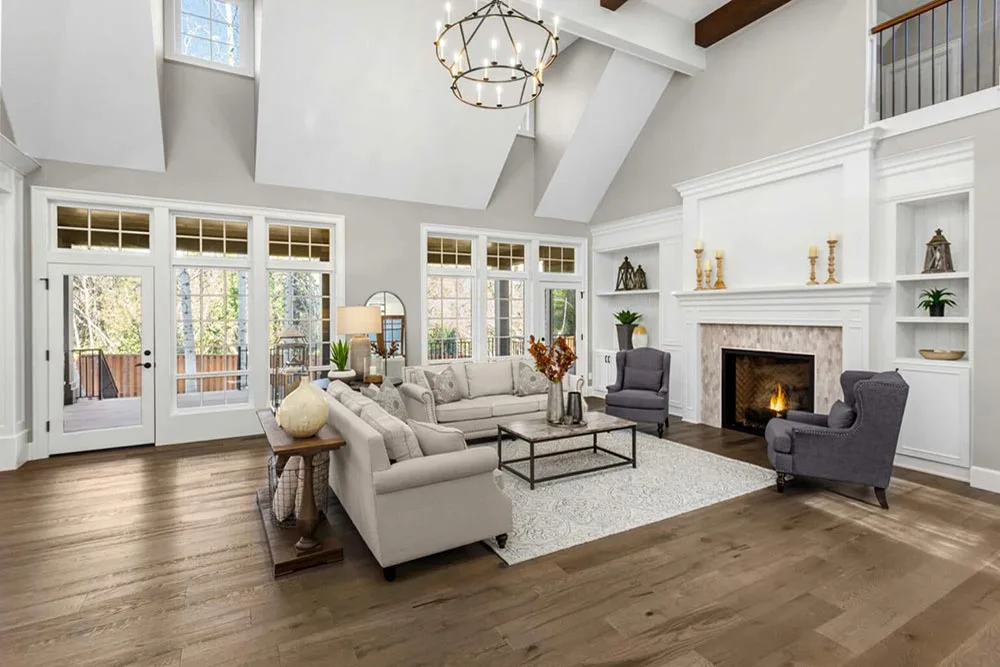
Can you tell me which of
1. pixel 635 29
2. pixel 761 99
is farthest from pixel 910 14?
pixel 635 29

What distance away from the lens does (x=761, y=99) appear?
A: 5.71 m

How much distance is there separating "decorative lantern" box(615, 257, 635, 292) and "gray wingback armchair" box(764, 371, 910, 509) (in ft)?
13.5

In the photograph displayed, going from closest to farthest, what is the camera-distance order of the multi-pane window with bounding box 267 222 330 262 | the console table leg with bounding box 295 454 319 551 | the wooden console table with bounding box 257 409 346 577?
the wooden console table with bounding box 257 409 346 577, the console table leg with bounding box 295 454 319 551, the multi-pane window with bounding box 267 222 330 262

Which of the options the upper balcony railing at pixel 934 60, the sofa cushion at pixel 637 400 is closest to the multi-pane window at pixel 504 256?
the sofa cushion at pixel 637 400

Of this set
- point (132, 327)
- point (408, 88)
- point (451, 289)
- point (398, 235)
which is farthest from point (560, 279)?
point (132, 327)

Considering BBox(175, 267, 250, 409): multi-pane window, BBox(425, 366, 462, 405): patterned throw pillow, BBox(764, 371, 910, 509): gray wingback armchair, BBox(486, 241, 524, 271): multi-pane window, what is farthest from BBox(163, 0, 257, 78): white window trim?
BBox(764, 371, 910, 509): gray wingback armchair

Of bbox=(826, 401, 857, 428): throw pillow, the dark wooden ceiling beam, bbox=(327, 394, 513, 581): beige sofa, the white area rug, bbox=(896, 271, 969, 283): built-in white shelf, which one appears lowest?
the white area rug

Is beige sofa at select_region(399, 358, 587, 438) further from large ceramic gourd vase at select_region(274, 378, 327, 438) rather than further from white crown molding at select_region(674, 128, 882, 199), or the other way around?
white crown molding at select_region(674, 128, 882, 199)

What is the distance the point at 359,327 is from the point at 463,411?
150cm

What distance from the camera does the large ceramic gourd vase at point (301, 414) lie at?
2.87m

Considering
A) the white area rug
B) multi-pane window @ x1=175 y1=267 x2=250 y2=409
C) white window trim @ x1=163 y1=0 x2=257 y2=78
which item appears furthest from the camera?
multi-pane window @ x1=175 y1=267 x2=250 y2=409

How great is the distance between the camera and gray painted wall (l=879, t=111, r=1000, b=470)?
3990mm

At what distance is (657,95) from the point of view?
7039 mm

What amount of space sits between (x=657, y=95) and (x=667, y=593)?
6521 millimetres
